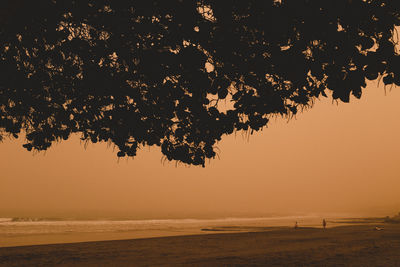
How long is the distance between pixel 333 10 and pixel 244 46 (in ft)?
4.13

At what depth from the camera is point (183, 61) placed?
14.7ft

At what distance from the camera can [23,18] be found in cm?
407

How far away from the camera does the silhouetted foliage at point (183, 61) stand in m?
4.23

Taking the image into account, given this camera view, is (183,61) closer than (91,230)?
Yes

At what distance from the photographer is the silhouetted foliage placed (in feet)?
13.9

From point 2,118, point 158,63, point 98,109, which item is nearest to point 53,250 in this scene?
point 2,118

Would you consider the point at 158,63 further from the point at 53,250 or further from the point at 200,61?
the point at 53,250

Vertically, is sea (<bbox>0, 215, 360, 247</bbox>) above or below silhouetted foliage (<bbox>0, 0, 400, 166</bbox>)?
below

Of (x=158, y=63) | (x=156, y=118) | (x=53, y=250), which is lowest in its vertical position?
(x=53, y=250)

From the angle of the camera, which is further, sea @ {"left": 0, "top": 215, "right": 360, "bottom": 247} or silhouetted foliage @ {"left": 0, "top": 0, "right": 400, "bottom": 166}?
sea @ {"left": 0, "top": 215, "right": 360, "bottom": 247}

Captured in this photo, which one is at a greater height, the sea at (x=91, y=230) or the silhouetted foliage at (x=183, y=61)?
the silhouetted foliage at (x=183, y=61)

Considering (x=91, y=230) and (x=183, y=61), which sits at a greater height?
(x=183, y=61)

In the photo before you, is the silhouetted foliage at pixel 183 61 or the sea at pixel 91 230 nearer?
the silhouetted foliage at pixel 183 61

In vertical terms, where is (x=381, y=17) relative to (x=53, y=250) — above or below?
above
